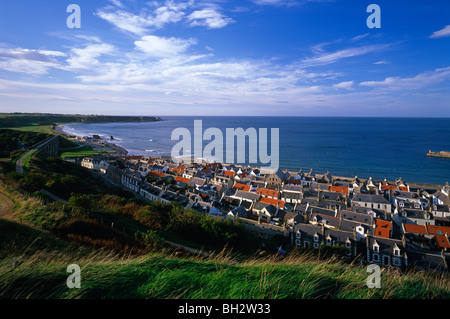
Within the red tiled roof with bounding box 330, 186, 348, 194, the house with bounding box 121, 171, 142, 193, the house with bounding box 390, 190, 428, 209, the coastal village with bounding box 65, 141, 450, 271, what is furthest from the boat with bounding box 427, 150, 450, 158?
the house with bounding box 121, 171, 142, 193

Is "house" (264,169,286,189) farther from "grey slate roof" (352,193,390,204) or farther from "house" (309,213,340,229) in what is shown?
"house" (309,213,340,229)

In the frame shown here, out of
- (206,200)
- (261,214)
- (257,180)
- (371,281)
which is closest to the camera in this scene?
(371,281)

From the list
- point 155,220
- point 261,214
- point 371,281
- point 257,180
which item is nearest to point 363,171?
point 257,180

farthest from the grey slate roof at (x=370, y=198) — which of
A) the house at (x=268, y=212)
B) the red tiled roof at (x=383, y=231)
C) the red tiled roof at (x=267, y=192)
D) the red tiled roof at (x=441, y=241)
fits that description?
the house at (x=268, y=212)

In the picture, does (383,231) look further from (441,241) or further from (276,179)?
(276,179)

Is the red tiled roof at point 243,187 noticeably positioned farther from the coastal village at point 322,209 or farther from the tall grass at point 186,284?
the tall grass at point 186,284
